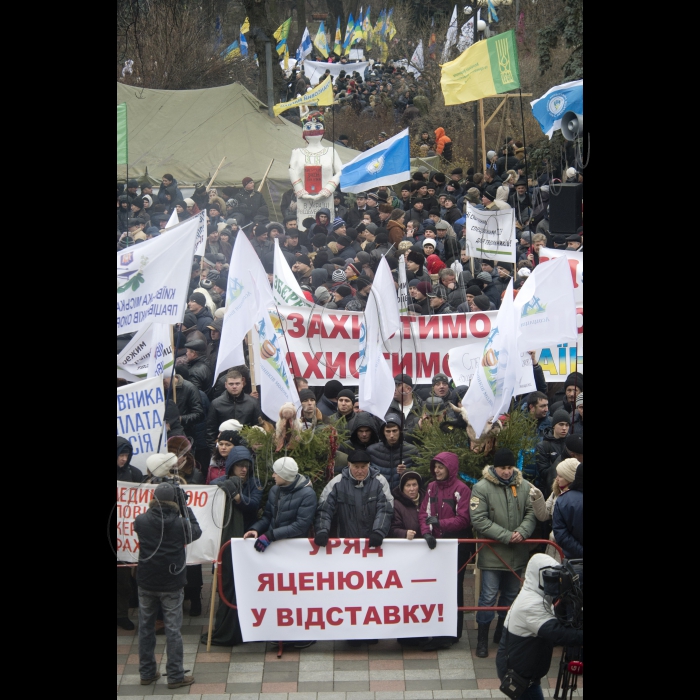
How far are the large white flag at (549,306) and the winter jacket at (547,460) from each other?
2.79ft

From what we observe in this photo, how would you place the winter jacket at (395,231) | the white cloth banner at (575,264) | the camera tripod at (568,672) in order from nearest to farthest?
the camera tripod at (568,672) → the white cloth banner at (575,264) → the winter jacket at (395,231)

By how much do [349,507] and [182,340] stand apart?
413 cm

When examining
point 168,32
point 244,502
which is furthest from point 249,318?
point 168,32

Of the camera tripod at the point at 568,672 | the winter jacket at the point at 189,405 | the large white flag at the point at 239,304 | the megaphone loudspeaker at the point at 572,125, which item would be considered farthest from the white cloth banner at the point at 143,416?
the megaphone loudspeaker at the point at 572,125

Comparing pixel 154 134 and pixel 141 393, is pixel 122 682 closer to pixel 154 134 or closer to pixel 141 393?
pixel 141 393

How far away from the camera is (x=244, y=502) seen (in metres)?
7.26

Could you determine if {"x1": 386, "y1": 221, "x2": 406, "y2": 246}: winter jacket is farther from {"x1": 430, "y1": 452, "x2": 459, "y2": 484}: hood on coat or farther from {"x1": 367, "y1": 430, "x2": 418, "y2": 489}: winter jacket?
{"x1": 430, "y1": 452, "x2": 459, "y2": 484}: hood on coat

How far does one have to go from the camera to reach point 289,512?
717cm

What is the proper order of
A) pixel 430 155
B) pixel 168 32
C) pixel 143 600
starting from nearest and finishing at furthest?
pixel 143 600
pixel 430 155
pixel 168 32

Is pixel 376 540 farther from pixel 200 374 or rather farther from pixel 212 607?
pixel 200 374

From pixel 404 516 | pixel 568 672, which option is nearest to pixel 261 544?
pixel 404 516

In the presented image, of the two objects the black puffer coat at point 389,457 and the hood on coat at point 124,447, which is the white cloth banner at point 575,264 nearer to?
the black puffer coat at point 389,457

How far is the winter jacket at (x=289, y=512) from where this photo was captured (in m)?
7.10

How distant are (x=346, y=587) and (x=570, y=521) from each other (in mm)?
1593
